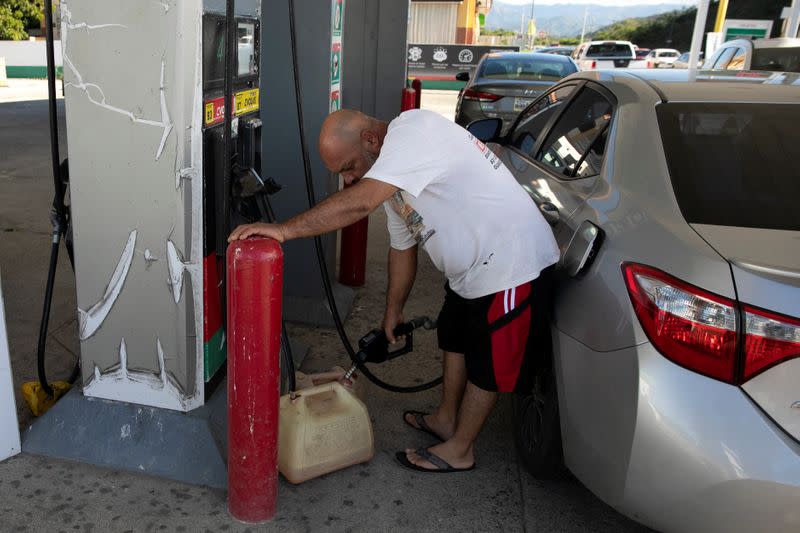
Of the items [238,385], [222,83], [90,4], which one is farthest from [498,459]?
[90,4]

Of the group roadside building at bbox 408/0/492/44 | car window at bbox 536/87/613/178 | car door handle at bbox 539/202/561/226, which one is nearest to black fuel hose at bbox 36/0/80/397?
car door handle at bbox 539/202/561/226

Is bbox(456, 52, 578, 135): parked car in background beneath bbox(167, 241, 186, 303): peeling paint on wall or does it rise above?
above

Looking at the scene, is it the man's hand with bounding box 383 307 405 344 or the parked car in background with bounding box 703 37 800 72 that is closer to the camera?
the man's hand with bounding box 383 307 405 344

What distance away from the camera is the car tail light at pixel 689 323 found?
73.4 inches

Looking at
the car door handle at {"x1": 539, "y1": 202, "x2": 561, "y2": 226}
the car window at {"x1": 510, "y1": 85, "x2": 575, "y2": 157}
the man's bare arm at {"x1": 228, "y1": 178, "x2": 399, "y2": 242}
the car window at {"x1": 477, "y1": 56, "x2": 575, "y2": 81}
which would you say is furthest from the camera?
the car window at {"x1": 477, "y1": 56, "x2": 575, "y2": 81}

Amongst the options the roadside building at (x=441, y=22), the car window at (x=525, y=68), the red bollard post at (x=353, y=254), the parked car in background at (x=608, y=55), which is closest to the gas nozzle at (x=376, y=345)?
the red bollard post at (x=353, y=254)

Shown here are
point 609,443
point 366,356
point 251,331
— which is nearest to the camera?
point 609,443

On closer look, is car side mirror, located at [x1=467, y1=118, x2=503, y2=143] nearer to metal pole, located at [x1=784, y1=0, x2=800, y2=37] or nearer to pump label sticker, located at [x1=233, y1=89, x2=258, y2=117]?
pump label sticker, located at [x1=233, y1=89, x2=258, y2=117]

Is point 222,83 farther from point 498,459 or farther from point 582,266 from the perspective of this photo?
point 498,459

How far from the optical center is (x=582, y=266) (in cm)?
237

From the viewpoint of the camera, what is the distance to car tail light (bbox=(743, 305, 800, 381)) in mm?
1809

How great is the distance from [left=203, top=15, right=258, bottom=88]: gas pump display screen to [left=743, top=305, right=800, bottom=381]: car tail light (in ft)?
5.95

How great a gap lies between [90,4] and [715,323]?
2.12 m

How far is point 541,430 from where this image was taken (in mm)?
2729
